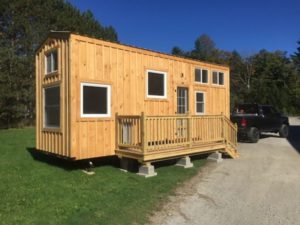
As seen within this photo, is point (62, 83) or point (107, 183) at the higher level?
point (62, 83)

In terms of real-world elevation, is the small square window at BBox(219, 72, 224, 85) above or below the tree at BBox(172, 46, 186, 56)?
below

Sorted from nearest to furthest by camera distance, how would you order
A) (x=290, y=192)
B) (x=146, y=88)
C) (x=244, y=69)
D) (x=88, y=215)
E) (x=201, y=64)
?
(x=88, y=215)
(x=290, y=192)
(x=146, y=88)
(x=201, y=64)
(x=244, y=69)

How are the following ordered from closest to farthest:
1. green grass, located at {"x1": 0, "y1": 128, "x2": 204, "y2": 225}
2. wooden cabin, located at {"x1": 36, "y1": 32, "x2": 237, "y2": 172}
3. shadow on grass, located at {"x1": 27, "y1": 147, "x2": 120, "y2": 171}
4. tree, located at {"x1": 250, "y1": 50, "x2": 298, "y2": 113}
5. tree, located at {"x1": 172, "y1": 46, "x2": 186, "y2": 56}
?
green grass, located at {"x1": 0, "y1": 128, "x2": 204, "y2": 225}, wooden cabin, located at {"x1": 36, "y1": 32, "x2": 237, "y2": 172}, shadow on grass, located at {"x1": 27, "y1": 147, "x2": 120, "y2": 171}, tree, located at {"x1": 250, "y1": 50, "x2": 298, "y2": 113}, tree, located at {"x1": 172, "y1": 46, "x2": 186, "y2": 56}

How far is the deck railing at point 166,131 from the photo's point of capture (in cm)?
966

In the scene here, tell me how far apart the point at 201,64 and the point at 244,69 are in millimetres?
48572

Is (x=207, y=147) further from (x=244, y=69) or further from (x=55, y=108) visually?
(x=244, y=69)

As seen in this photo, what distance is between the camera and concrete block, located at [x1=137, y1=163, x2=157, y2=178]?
369 inches

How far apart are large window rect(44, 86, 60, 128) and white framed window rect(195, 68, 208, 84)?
567 centimetres

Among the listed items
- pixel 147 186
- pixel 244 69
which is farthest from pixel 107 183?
pixel 244 69

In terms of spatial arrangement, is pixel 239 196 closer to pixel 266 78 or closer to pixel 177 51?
pixel 266 78

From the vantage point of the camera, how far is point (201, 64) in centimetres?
1376

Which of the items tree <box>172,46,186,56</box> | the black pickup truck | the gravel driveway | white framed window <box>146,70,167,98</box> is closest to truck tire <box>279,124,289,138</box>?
the black pickup truck

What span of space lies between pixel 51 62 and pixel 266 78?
49.2m

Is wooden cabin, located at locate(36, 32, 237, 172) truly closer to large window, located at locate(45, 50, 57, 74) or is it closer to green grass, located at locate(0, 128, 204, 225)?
large window, located at locate(45, 50, 57, 74)
